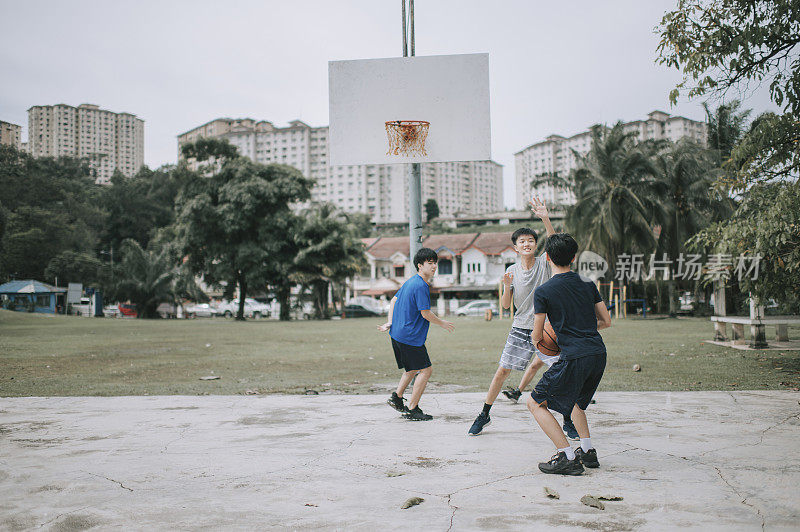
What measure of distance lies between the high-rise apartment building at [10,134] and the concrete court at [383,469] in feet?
181

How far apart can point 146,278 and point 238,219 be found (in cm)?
1340

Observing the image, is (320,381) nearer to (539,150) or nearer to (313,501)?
(313,501)

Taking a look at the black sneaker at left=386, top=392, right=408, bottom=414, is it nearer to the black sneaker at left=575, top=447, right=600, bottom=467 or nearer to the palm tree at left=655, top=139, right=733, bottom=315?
the black sneaker at left=575, top=447, right=600, bottom=467

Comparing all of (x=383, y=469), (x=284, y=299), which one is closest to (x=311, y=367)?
(x=383, y=469)

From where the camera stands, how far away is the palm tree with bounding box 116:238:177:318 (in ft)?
150

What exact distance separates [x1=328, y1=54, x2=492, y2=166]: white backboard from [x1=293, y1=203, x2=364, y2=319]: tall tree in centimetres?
3027

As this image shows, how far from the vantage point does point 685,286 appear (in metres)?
36.0

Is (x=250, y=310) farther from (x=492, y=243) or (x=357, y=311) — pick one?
(x=492, y=243)

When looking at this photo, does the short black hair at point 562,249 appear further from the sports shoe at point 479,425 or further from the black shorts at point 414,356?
the black shorts at point 414,356

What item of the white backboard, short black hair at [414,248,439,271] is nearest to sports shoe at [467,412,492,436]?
short black hair at [414,248,439,271]

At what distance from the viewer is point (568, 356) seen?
160 inches

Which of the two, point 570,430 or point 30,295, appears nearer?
point 570,430

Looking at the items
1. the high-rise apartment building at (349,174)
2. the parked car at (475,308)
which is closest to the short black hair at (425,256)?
the parked car at (475,308)

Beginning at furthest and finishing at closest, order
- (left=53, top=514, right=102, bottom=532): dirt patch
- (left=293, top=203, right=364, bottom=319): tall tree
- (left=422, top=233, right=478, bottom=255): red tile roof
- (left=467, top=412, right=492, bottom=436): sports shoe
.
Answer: (left=422, top=233, right=478, bottom=255): red tile roof
(left=293, top=203, right=364, bottom=319): tall tree
(left=467, top=412, right=492, bottom=436): sports shoe
(left=53, top=514, right=102, bottom=532): dirt patch
